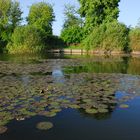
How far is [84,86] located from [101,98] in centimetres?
244

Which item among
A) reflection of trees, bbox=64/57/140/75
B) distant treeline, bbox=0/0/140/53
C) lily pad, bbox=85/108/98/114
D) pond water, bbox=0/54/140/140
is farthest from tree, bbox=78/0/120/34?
lily pad, bbox=85/108/98/114

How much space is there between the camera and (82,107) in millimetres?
8867

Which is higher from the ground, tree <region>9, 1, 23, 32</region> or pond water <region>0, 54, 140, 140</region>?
tree <region>9, 1, 23, 32</region>

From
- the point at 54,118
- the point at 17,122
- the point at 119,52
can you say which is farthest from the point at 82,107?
the point at 119,52

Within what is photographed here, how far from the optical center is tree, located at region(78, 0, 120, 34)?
181 ft

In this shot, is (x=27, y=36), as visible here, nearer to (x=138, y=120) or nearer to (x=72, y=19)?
(x=72, y=19)

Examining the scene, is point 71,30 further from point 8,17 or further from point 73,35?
point 8,17

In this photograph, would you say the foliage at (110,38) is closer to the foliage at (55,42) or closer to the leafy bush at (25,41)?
the leafy bush at (25,41)

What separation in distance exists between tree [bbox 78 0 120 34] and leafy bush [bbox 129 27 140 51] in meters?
7.84

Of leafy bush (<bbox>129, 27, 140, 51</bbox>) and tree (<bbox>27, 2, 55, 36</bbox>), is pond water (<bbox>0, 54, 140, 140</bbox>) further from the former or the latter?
tree (<bbox>27, 2, 55, 36</bbox>)

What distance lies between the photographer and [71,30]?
198 ft

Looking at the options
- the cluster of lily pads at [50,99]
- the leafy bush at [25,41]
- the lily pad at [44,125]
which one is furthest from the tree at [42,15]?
the lily pad at [44,125]

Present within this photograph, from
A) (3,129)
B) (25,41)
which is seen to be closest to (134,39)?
(25,41)

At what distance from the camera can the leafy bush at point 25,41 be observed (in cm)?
4662
